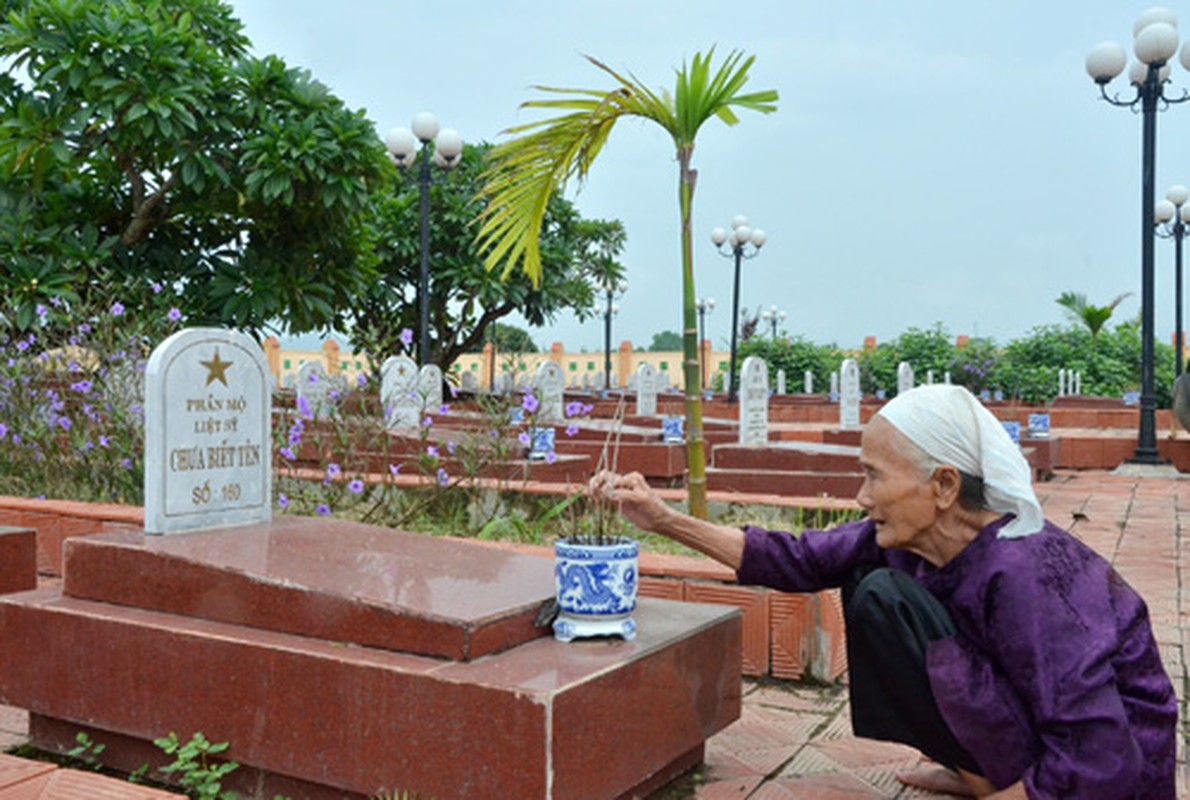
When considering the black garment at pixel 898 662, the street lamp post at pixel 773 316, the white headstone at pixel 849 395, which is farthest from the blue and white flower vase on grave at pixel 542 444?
the street lamp post at pixel 773 316

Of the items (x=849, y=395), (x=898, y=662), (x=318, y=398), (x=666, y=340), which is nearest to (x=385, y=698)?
(x=898, y=662)

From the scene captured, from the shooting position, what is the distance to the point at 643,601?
3088 mm

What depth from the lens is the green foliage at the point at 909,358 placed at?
26828 mm

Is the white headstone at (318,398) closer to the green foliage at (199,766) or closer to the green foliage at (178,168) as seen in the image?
the green foliage at (199,766)

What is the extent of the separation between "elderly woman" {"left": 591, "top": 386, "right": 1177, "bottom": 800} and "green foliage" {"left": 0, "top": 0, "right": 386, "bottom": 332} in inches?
362

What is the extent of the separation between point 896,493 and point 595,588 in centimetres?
→ 71

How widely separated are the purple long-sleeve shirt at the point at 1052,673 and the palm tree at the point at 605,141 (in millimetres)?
2020

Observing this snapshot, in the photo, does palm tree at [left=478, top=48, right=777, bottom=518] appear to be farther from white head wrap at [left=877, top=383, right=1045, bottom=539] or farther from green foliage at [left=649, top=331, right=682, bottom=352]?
green foliage at [left=649, top=331, right=682, bottom=352]

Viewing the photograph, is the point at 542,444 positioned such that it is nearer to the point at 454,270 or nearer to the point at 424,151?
the point at 424,151

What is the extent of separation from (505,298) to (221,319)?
10.6 m

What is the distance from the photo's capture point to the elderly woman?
207 centimetres

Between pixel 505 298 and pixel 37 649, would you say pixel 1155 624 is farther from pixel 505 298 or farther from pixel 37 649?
pixel 505 298

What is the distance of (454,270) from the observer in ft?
71.6

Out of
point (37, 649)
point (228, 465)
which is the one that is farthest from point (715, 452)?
point (37, 649)
